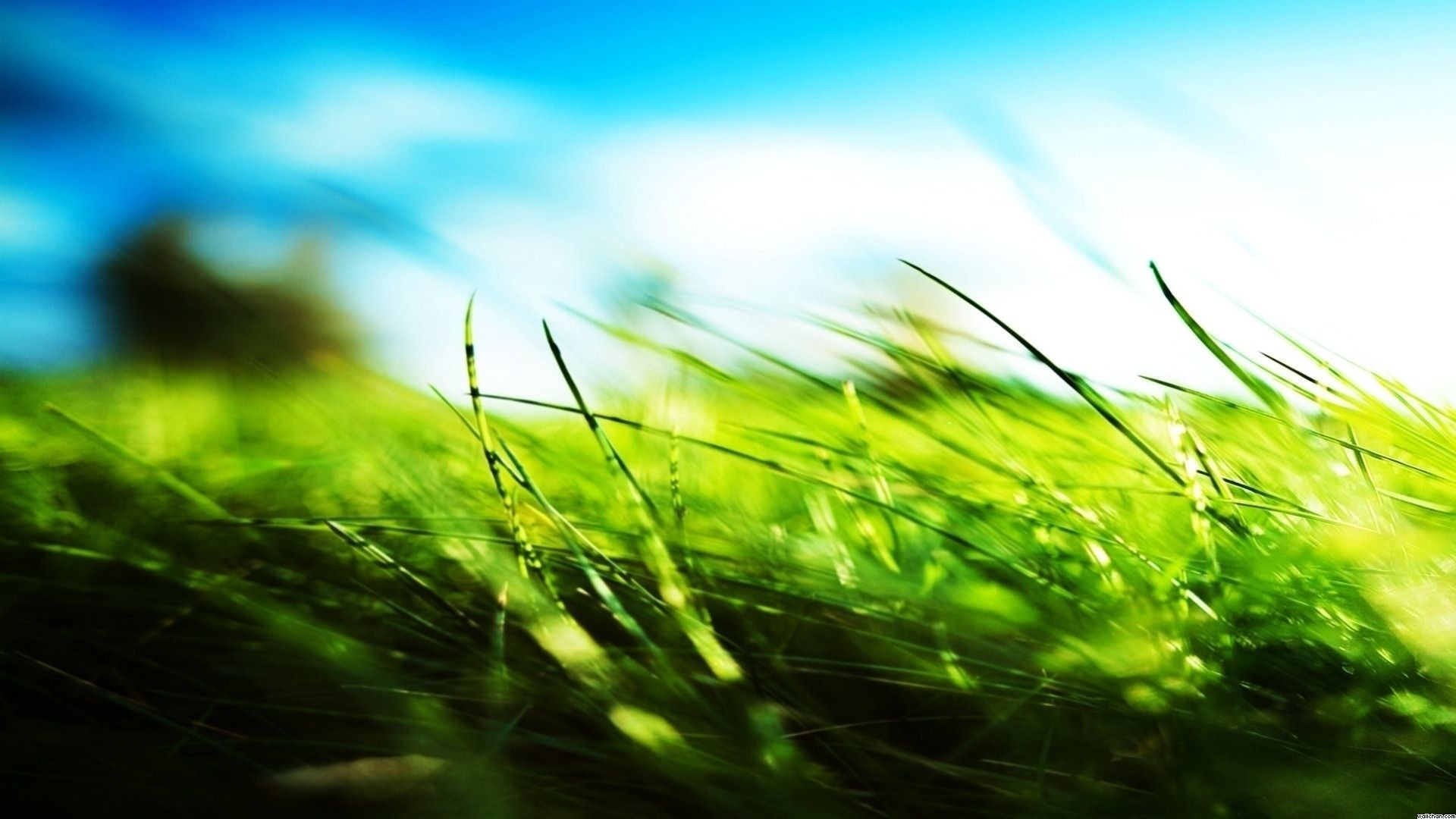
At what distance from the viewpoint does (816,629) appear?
459mm

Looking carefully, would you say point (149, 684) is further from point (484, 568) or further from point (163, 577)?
point (484, 568)

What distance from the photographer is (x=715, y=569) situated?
44 centimetres

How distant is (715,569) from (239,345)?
27 centimetres

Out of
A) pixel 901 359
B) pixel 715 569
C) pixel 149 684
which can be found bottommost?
pixel 149 684

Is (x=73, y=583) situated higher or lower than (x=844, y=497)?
lower

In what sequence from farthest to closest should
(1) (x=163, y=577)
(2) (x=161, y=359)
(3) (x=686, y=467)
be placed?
(2) (x=161, y=359) → (3) (x=686, y=467) → (1) (x=163, y=577)

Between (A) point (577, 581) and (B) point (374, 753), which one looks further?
(A) point (577, 581)

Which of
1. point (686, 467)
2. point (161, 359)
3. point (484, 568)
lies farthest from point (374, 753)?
point (161, 359)

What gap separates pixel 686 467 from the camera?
0.63 metres

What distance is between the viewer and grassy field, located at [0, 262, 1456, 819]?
35 centimetres

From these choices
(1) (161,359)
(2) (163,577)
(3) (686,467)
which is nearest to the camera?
(2) (163,577)

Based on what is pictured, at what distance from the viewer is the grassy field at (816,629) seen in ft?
1.13

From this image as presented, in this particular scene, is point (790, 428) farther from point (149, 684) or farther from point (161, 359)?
point (161, 359)

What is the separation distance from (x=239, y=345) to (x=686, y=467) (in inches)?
11.7
